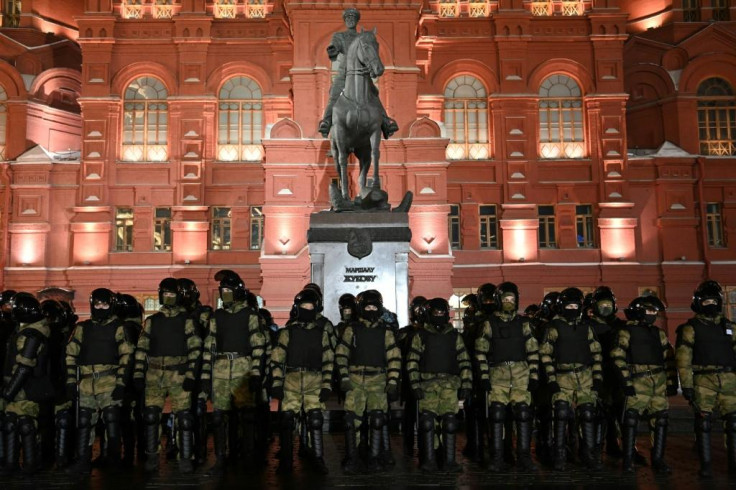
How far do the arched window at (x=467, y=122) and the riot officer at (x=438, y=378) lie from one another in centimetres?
2157

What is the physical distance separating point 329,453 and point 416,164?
17580mm

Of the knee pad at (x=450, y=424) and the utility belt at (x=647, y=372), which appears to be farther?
the utility belt at (x=647, y=372)

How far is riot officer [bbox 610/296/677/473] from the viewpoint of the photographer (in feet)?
30.6

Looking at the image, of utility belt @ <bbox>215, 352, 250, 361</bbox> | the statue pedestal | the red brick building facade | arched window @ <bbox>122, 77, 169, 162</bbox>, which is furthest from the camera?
arched window @ <bbox>122, 77, 169, 162</bbox>

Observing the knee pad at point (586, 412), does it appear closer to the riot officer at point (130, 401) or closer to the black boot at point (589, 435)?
the black boot at point (589, 435)

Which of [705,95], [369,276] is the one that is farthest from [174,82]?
[705,95]

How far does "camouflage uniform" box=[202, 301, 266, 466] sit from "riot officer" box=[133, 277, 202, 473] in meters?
0.27

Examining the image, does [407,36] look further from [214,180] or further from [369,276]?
[369,276]

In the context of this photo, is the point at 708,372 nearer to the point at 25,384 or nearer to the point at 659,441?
the point at 659,441

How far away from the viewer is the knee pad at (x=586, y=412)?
949 cm

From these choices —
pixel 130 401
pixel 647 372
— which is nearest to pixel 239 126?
pixel 130 401

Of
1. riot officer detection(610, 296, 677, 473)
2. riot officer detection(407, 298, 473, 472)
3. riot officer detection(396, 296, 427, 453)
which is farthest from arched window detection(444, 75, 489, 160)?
riot officer detection(407, 298, 473, 472)

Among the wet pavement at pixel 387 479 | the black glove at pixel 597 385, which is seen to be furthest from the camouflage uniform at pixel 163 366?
the black glove at pixel 597 385

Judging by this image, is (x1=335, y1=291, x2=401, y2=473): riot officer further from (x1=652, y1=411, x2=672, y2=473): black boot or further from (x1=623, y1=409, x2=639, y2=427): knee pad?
(x1=652, y1=411, x2=672, y2=473): black boot
